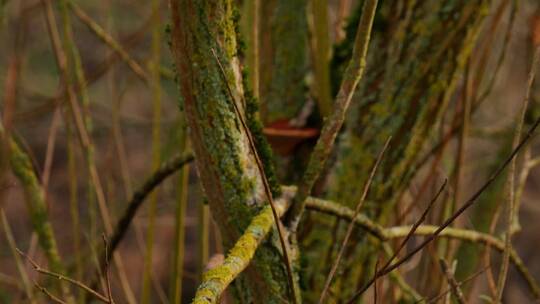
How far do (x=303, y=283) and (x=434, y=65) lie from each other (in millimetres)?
460

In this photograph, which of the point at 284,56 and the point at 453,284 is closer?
the point at 453,284

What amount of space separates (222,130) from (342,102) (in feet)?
0.51

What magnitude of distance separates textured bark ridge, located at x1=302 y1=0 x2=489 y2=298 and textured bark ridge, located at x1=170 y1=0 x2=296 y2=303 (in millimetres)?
387

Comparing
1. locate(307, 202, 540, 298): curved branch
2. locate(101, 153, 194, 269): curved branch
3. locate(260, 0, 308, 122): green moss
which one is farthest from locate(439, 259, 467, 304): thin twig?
locate(260, 0, 308, 122): green moss

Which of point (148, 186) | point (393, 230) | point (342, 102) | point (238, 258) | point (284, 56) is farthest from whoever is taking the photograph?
point (284, 56)

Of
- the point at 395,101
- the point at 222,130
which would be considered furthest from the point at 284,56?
the point at 222,130

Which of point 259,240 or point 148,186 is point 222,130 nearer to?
point 259,240

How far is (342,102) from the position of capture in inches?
40.9

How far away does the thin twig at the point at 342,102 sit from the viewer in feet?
3.21

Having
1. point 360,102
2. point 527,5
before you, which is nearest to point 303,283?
point 360,102

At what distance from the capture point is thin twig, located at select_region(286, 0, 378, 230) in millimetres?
978

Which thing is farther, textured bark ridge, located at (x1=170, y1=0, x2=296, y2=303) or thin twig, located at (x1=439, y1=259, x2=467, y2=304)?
textured bark ridge, located at (x1=170, y1=0, x2=296, y2=303)

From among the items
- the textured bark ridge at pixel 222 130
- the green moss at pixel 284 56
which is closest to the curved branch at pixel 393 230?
the textured bark ridge at pixel 222 130

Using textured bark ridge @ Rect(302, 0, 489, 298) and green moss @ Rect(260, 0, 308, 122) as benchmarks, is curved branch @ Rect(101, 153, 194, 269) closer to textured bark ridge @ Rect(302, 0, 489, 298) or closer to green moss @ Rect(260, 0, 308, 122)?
textured bark ridge @ Rect(302, 0, 489, 298)
